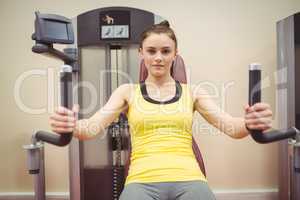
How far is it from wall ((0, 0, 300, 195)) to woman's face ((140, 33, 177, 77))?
3.86 ft

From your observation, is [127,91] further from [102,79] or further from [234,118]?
[102,79]

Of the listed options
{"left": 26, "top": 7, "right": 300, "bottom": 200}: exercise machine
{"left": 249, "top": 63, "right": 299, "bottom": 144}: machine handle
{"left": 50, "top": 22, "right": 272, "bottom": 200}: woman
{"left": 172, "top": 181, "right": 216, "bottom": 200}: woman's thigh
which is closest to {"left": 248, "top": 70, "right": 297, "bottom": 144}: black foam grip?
{"left": 249, "top": 63, "right": 299, "bottom": 144}: machine handle

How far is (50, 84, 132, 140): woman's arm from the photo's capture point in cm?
89

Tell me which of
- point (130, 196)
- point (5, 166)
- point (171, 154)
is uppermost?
point (171, 154)

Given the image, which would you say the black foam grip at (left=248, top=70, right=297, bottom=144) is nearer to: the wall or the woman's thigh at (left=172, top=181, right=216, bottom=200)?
the woman's thigh at (left=172, top=181, right=216, bottom=200)

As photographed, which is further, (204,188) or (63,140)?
(204,188)

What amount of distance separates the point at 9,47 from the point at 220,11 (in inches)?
63.5

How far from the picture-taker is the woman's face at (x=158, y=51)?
4.09ft

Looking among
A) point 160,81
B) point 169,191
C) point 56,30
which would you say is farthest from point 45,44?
point 169,191

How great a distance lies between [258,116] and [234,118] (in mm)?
336

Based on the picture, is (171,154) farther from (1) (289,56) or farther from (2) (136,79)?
(1) (289,56)

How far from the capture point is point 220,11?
240cm

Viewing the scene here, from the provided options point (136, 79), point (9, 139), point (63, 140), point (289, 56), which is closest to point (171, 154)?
point (63, 140)

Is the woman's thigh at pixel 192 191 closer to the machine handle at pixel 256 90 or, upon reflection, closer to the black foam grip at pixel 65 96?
the machine handle at pixel 256 90
